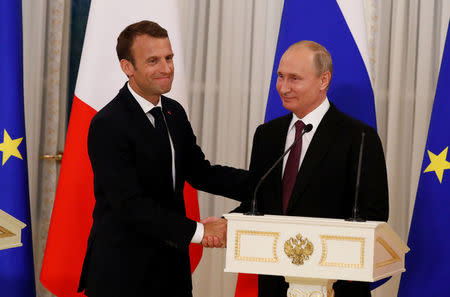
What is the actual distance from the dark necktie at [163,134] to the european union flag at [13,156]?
79 cm

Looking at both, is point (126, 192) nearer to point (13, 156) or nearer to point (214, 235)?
point (214, 235)

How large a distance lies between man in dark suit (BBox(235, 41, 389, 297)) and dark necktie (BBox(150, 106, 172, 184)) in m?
0.37

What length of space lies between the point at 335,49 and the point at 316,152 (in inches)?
29.6

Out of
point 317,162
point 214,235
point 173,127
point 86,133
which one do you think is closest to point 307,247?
point 317,162

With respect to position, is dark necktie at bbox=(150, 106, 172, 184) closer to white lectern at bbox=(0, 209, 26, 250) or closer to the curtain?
white lectern at bbox=(0, 209, 26, 250)

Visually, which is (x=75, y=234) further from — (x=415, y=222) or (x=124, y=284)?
(x=415, y=222)

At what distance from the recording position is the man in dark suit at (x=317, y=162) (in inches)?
88.7

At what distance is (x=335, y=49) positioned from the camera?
2.88 m

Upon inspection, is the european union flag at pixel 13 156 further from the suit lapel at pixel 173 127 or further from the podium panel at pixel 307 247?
the podium panel at pixel 307 247

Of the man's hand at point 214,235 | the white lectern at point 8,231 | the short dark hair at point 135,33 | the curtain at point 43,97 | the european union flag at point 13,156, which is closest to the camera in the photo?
the white lectern at point 8,231

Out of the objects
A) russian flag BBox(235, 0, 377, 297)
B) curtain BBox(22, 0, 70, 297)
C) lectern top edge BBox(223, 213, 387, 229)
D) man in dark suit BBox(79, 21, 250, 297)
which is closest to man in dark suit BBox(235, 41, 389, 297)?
man in dark suit BBox(79, 21, 250, 297)

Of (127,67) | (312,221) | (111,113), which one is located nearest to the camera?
(312,221)

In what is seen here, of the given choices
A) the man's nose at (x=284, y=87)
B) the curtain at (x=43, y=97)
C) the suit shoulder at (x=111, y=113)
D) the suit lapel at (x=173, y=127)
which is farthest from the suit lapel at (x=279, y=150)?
the curtain at (x=43, y=97)

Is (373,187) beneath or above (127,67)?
beneath
